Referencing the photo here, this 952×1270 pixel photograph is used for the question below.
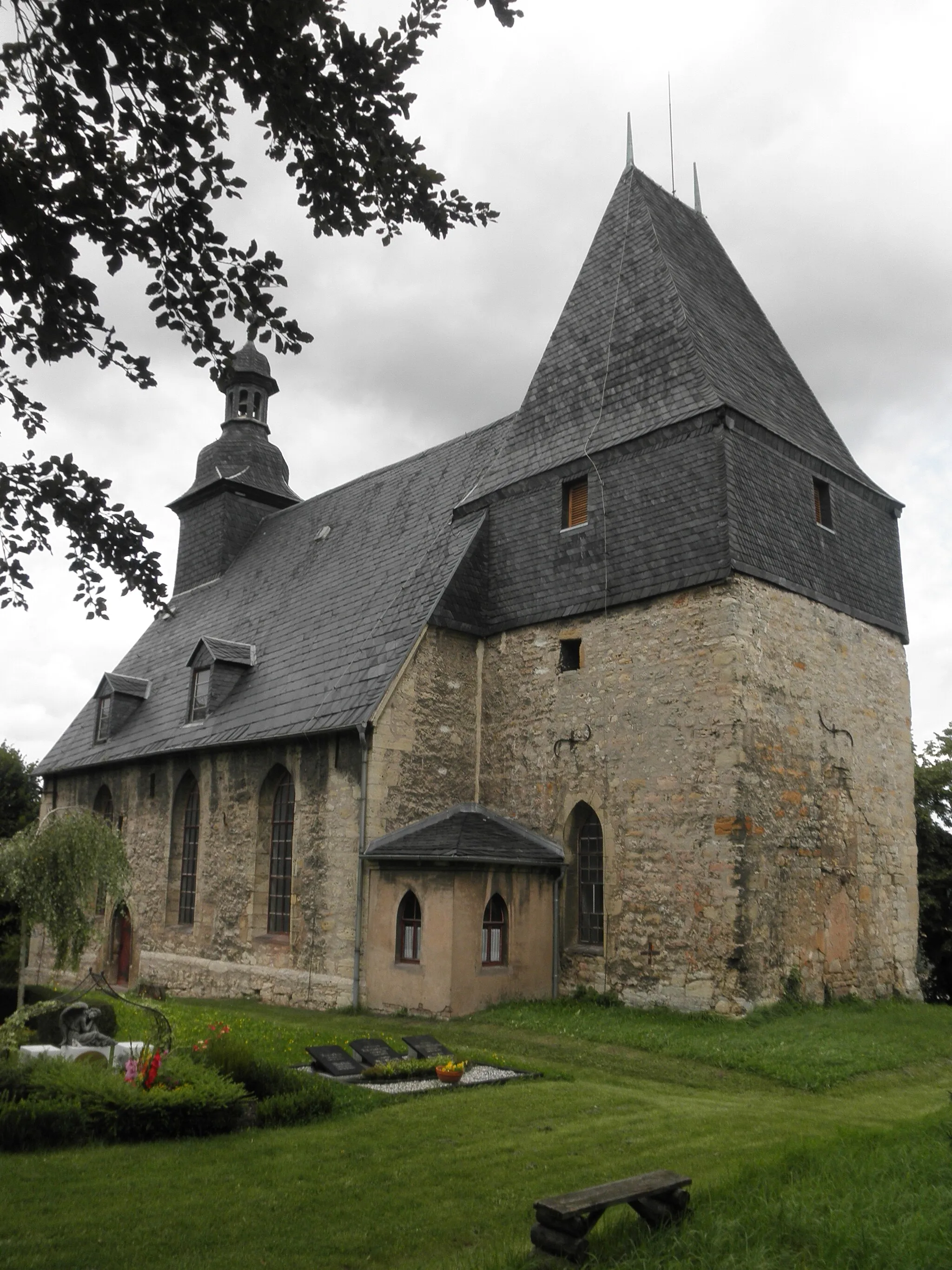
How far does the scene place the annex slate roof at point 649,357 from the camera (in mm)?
17438

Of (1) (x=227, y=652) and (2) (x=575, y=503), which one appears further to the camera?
(1) (x=227, y=652)

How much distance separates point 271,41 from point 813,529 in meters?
13.4

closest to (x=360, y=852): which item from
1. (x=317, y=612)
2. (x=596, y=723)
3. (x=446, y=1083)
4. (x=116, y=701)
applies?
(x=596, y=723)

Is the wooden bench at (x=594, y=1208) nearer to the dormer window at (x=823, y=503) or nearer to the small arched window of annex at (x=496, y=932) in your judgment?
the small arched window of annex at (x=496, y=932)

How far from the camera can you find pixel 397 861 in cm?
1587

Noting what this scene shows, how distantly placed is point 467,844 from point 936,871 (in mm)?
11961

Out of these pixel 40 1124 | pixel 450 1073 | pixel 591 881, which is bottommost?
pixel 450 1073

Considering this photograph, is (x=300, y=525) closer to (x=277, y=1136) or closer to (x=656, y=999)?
(x=656, y=999)

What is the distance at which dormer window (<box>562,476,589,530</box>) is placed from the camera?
17906 mm

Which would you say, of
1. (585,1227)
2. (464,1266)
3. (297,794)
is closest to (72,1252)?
(464,1266)

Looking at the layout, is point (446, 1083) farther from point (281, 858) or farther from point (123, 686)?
→ point (123, 686)

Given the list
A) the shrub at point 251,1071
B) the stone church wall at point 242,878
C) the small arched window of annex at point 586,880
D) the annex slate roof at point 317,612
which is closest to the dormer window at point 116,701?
the annex slate roof at point 317,612

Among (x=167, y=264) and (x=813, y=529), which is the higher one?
(x=813, y=529)

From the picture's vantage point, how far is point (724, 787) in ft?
47.6
